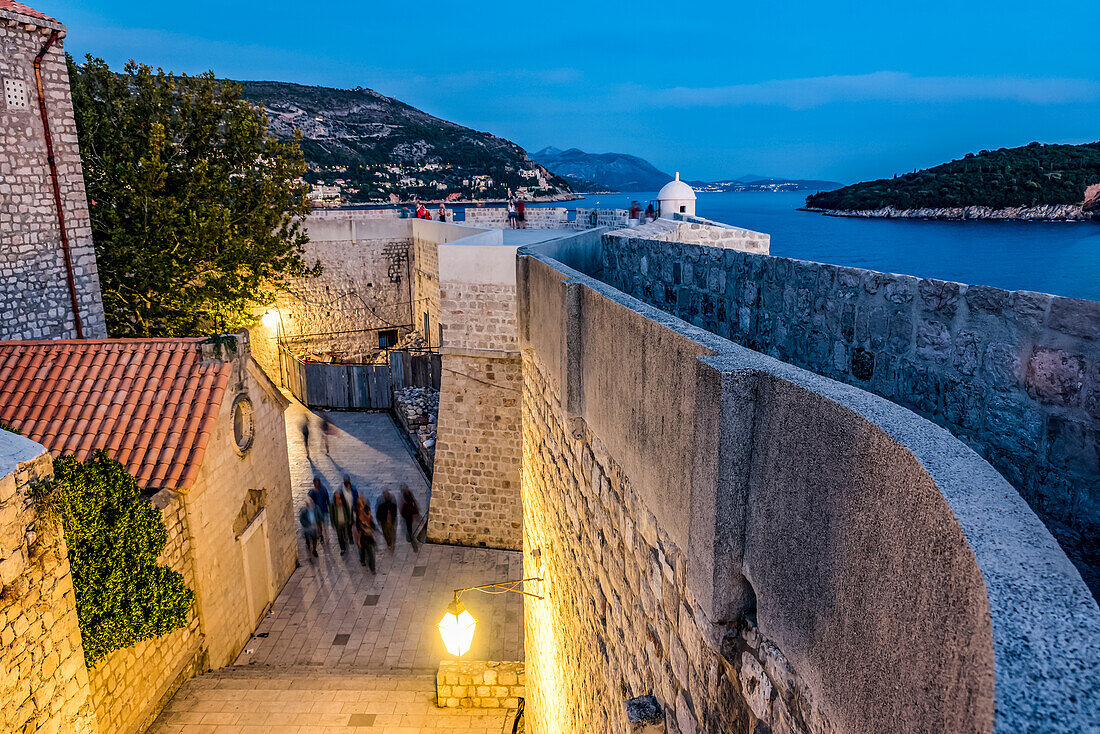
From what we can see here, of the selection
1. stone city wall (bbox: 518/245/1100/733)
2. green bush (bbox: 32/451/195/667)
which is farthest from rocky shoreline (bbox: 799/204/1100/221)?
green bush (bbox: 32/451/195/667)

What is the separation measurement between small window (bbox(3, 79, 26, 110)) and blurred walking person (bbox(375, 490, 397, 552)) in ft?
28.9

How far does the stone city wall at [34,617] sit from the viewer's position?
5.06 m

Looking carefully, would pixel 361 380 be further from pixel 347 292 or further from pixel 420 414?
pixel 347 292

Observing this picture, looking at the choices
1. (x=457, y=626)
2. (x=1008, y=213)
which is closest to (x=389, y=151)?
(x=1008, y=213)

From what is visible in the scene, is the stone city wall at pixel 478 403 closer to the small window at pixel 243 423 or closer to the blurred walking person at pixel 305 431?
the small window at pixel 243 423

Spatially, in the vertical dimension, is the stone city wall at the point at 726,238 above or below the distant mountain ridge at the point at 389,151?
below

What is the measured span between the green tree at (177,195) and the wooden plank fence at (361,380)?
4823 millimetres

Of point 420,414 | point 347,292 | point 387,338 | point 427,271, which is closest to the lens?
point 420,414

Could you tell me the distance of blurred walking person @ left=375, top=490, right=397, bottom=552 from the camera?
13.0 metres

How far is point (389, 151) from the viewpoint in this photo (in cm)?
7331

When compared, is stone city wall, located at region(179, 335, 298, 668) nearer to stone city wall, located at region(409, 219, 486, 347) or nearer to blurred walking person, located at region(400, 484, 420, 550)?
blurred walking person, located at region(400, 484, 420, 550)

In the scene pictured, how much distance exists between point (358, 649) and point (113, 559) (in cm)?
403

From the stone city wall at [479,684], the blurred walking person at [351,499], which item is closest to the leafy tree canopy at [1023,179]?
the stone city wall at [479,684]

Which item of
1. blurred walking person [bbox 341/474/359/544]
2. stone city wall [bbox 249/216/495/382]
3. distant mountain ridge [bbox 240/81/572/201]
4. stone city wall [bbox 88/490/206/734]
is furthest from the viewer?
distant mountain ridge [bbox 240/81/572/201]
